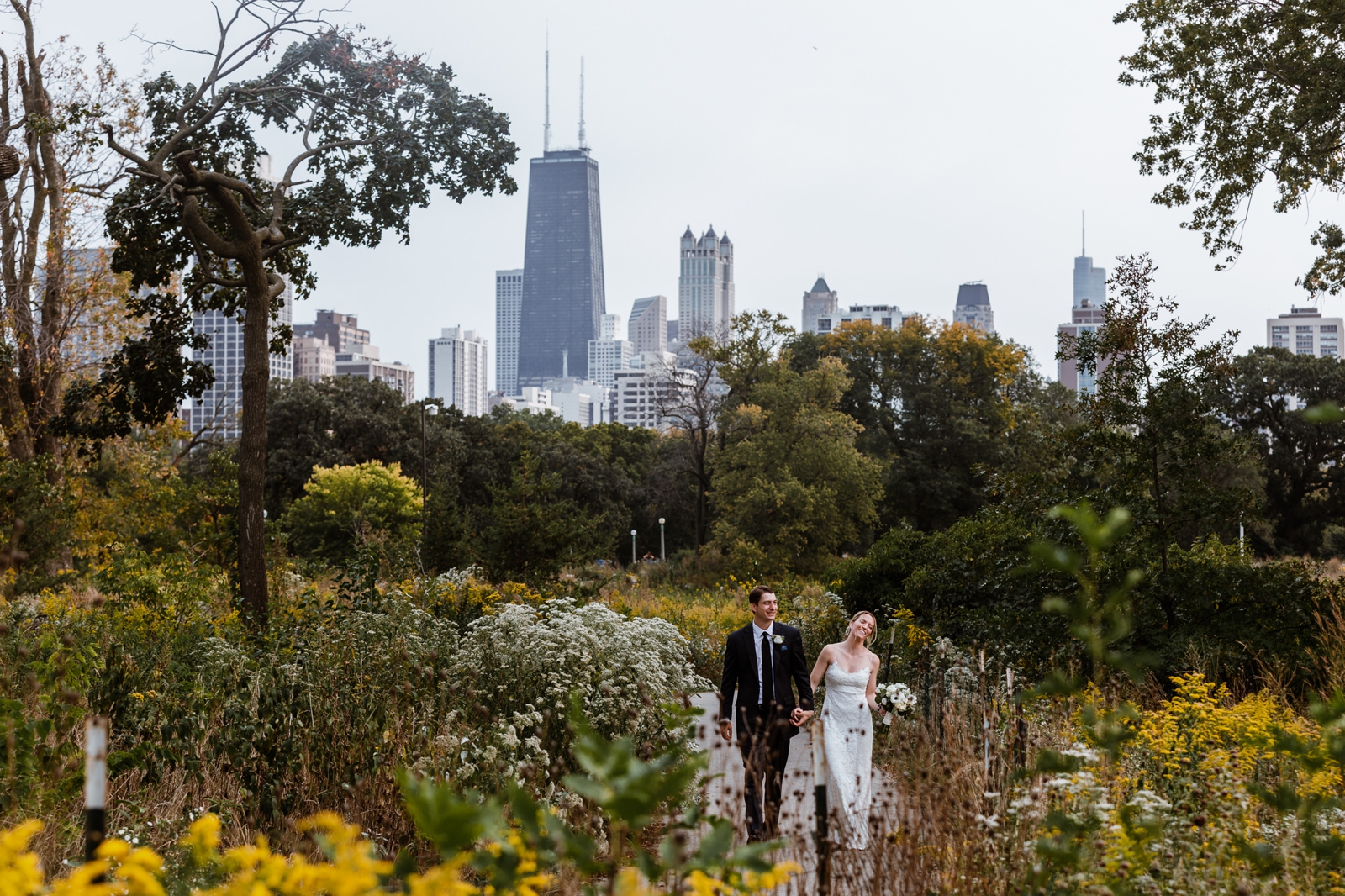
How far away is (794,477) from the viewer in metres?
28.6

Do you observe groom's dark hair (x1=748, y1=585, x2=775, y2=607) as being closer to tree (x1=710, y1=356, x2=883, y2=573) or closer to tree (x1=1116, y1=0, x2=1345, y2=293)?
tree (x1=1116, y1=0, x2=1345, y2=293)

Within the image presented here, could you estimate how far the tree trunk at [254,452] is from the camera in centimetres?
892

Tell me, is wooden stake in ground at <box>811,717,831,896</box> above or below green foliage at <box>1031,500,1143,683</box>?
below

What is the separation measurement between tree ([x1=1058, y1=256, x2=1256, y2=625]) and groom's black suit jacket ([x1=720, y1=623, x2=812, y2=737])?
11.6ft

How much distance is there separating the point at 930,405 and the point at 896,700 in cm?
2918

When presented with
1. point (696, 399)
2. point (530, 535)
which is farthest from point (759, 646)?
point (696, 399)

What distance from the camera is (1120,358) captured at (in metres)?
8.44

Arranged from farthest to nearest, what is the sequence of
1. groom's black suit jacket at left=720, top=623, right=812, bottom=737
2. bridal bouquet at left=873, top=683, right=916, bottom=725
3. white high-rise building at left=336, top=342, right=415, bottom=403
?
white high-rise building at left=336, top=342, right=415, bottom=403
bridal bouquet at left=873, top=683, right=916, bottom=725
groom's black suit jacket at left=720, top=623, right=812, bottom=737

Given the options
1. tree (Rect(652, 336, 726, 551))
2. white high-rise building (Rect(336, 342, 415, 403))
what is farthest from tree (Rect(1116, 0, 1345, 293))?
white high-rise building (Rect(336, 342, 415, 403))

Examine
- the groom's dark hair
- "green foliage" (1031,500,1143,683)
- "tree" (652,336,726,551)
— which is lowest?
the groom's dark hair

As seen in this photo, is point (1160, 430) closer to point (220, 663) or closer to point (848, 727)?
point (848, 727)

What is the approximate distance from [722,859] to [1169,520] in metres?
7.03

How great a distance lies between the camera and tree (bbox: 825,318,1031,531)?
33.8 m

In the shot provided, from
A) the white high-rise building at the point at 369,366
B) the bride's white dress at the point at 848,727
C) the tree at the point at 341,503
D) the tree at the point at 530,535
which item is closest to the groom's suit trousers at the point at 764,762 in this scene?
the bride's white dress at the point at 848,727
